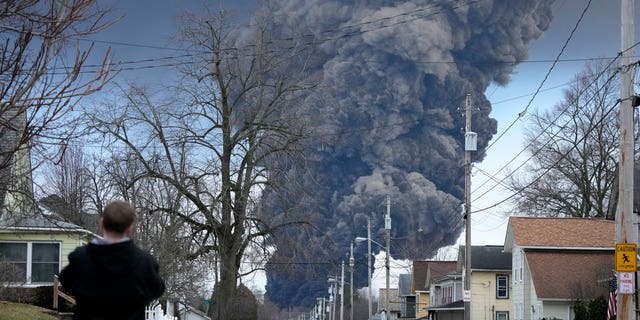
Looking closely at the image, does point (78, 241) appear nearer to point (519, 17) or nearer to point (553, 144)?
point (553, 144)

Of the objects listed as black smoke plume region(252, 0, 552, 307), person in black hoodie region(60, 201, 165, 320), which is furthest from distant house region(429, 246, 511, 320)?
black smoke plume region(252, 0, 552, 307)

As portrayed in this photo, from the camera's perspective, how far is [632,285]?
68.8ft

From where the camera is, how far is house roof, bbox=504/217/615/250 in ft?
155

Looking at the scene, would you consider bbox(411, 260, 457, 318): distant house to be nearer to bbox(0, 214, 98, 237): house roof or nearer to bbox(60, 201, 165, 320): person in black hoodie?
bbox(0, 214, 98, 237): house roof

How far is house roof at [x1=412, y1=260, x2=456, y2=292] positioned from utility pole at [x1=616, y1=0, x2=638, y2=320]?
5655cm

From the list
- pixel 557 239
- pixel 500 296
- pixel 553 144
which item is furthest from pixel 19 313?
pixel 553 144

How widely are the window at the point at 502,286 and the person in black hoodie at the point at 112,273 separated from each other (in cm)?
5227

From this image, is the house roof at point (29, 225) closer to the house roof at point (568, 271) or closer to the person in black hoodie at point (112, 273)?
the house roof at point (568, 271)

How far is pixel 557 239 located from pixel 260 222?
49.9 ft

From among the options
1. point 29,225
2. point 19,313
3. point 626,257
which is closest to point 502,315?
point 29,225

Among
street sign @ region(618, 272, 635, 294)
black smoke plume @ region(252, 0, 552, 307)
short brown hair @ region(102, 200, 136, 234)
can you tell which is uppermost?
black smoke plume @ region(252, 0, 552, 307)

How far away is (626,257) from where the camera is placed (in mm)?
21109

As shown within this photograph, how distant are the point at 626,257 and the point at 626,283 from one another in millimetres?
531

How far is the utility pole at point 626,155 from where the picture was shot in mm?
21250
